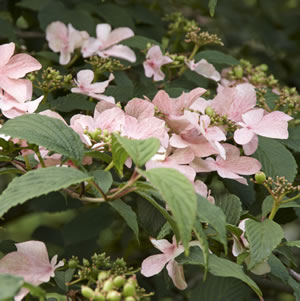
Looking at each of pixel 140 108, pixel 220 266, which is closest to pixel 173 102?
pixel 140 108

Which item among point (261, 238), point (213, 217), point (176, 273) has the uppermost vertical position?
point (213, 217)

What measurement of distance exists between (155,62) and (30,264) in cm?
54

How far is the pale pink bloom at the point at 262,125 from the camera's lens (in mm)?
930

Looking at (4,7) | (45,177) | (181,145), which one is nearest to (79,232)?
(4,7)

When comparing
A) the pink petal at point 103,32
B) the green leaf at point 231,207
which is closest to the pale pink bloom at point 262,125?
the green leaf at point 231,207

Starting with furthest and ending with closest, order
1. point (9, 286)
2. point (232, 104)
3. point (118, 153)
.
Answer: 1. point (232, 104)
2. point (118, 153)
3. point (9, 286)

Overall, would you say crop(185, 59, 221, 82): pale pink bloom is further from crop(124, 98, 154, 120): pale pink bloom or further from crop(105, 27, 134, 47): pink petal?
crop(124, 98, 154, 120): pale pink bloom

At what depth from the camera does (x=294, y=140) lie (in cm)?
112

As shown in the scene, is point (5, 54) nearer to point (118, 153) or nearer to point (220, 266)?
point (118, 153)

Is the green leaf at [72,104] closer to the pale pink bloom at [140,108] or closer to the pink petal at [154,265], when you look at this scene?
the pale pink bloom at [140,108]

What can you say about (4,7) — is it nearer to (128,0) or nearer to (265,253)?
(128,0)

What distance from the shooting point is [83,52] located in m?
1.21

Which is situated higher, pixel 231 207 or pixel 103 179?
pixel 103 179

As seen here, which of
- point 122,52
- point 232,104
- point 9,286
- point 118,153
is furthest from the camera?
point 122,52
